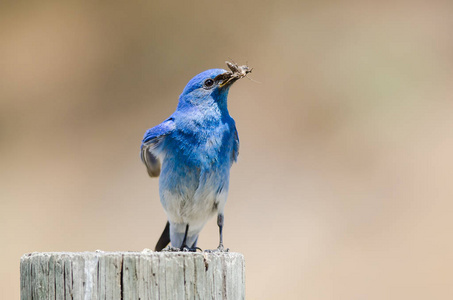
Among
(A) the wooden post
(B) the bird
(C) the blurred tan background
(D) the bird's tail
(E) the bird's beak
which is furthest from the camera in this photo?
(C) the blurred tan background

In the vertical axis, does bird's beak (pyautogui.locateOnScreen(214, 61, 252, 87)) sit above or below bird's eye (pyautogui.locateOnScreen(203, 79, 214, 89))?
above

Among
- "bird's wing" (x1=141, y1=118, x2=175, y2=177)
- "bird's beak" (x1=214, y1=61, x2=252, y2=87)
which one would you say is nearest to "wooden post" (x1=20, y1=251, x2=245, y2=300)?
"bird's wing" (x1=141, y1=118, x2=175, y2=177)

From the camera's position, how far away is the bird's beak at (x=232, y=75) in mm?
5121

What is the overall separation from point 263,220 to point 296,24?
4804 mm

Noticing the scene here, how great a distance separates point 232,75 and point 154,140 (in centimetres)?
81

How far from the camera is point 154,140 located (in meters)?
5.24

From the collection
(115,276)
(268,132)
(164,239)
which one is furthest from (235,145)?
(268,132)

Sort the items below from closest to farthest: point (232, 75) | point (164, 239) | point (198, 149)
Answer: point (198, 149) → point (232, 75) → point (164, 239)

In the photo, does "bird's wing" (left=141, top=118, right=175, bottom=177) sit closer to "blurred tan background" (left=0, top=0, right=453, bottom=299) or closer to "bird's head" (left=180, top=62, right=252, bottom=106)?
"bird's head" (left=180, top=62, right=252, bottom=106)

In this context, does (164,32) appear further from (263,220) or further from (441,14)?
(441,14)

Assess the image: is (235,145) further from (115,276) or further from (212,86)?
(115,276)

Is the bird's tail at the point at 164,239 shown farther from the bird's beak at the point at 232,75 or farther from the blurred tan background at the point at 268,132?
the blurred tan background at the point at 268,132

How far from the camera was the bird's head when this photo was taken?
5.14m

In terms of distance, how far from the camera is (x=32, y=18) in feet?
43.9
